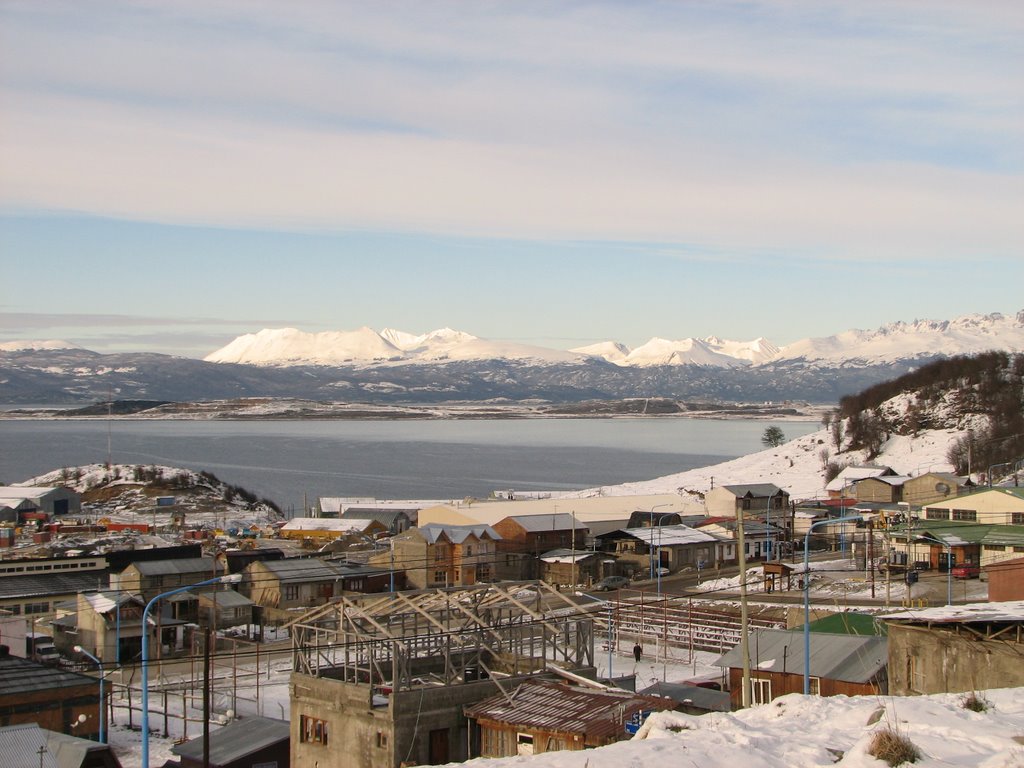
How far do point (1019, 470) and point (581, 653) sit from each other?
5560 cm

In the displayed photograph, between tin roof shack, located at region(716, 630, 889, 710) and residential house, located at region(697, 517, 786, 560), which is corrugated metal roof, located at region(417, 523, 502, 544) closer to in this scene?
residential house, located at region(697, 517, 786, 560)

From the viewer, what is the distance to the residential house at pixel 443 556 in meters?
42.2

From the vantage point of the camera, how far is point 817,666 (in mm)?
19469

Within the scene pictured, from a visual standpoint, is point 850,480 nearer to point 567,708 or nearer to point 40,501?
point 40,501

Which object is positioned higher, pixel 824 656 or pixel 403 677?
pixel 403 677

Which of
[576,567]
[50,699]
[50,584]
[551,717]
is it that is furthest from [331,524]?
[551,717]

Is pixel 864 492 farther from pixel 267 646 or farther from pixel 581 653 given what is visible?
pixel 581 653

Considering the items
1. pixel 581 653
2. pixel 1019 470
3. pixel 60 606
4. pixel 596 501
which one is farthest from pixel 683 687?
pixel 1019 470

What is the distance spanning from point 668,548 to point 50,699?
94.1ft

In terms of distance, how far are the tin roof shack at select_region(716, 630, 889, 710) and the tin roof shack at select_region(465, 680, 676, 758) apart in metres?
5.40

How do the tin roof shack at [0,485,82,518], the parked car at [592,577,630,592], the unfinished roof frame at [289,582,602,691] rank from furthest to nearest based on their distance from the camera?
the tin roof shack at [0,485,82,518] → the parked car at [592,577,630,592] → the unfinished roof frame at [289,582,602,691]

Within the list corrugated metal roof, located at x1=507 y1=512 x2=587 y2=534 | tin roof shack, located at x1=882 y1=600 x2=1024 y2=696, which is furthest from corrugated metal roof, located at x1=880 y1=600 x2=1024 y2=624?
corrugated metal roof, located at x1=507 y1=512 x2=587 y2=534

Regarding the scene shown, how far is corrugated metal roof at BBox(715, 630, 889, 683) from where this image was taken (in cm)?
1891

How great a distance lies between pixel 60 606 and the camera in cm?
3322
